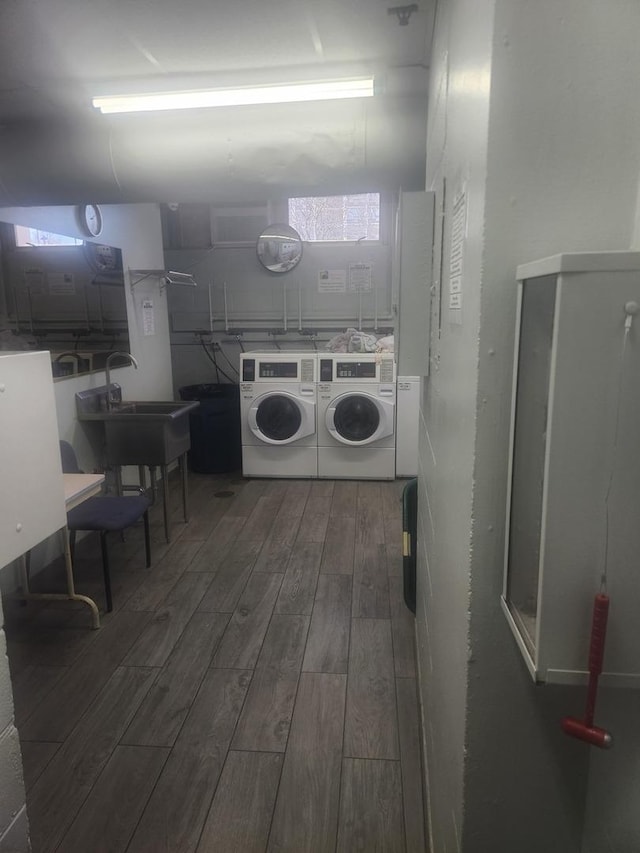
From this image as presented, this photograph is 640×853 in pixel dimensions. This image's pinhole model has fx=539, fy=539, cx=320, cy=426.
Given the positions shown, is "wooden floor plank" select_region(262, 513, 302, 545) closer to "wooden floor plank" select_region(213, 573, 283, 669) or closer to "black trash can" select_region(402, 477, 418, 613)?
"wooden floor plank" select_region(213, 573, 283, 669)

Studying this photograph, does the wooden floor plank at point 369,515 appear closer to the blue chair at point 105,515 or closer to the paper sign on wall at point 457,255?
the blue chair at point 105,515

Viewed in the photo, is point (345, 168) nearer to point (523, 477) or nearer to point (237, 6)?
point (237, 6)

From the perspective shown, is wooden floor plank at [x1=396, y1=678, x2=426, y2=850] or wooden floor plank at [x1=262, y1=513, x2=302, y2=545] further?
wooden floor plank at [x1=262, y1=513, x2=302, y2=545]

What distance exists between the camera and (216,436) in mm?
4730

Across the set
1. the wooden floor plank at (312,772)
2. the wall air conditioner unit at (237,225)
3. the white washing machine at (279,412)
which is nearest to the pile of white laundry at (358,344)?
the white washing machine at (279,412)

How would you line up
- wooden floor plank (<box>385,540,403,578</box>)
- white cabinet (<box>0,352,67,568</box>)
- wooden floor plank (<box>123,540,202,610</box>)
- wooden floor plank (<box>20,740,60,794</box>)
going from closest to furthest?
white cabinet (<box>0,352,67,568</box>) < wooden floor plank (<box>20,740,60,794</box>) < wooden floor plank (<box>123,540,202,610</box>) < wooden floor plank (<box>385,540,403,578</box>)

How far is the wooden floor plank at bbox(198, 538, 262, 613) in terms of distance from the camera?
8.82 feet

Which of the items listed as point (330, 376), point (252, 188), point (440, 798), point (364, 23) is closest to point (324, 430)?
point (330, 376)

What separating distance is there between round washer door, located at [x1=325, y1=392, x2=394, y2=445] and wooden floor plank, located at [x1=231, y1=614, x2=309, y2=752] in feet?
6.69

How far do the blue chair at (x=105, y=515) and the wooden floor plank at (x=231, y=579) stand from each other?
0.45m

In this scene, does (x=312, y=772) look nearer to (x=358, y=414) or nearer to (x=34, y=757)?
(x=34, y=757)

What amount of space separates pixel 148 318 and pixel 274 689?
3.19m

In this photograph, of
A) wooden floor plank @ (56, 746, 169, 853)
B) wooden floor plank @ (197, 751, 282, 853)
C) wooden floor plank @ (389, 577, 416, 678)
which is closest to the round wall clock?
wooden floor plank @ (389, 577, 416, 678)

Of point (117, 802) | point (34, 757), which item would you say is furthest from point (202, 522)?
point (117, 802)
